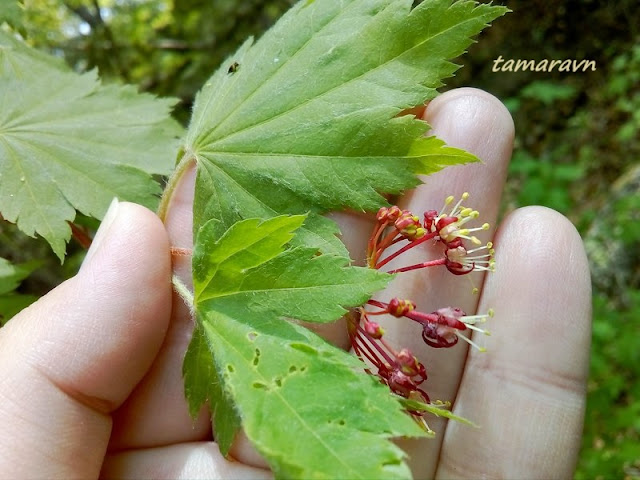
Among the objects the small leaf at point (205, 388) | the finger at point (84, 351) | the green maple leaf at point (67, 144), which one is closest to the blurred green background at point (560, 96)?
the green maple leaf at point (67, 144)

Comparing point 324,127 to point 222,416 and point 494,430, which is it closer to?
point 222,416

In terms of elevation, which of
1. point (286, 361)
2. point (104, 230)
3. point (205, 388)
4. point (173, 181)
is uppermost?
point (173, 181)

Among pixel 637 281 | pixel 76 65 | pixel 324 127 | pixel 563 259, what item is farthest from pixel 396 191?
pixel 637 281

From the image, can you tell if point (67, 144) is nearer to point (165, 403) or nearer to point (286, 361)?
point (165, 403)

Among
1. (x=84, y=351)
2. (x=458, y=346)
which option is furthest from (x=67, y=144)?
(x=458, y=346)

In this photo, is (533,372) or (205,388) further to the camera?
(533,372)

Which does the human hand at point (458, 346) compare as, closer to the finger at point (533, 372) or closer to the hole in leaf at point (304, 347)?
the finger at point (533, 372)

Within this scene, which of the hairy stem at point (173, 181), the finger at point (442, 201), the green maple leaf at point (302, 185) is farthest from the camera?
the finger at point (442, 201)
